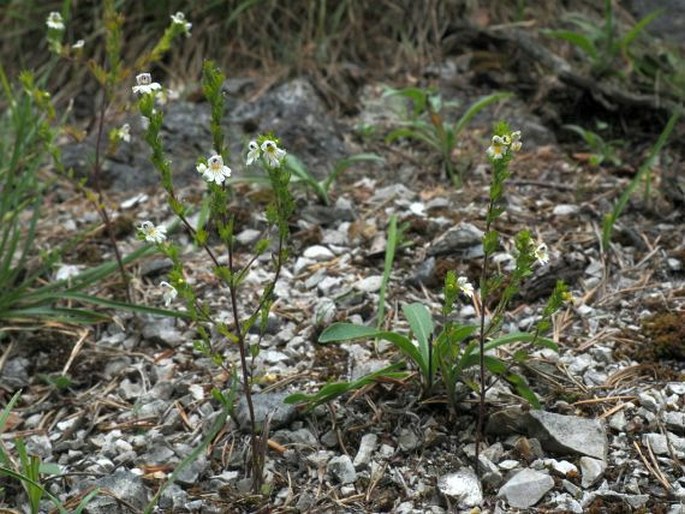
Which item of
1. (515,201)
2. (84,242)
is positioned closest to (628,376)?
(515,201)

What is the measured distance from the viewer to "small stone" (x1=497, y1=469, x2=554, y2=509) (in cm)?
202

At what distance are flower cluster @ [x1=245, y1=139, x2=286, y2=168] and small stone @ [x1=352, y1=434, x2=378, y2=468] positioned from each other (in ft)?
2.54

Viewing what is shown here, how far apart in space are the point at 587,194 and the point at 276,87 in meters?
1.55

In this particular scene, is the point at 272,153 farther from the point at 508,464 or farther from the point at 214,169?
the point at 508,464

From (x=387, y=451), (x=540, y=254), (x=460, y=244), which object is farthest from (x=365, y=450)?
(x=460, y=244)

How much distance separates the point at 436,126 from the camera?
3523 millimetres

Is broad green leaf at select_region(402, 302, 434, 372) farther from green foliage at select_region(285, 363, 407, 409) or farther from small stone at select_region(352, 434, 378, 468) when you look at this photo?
small stone at select_region(352, 434, 378, 468)

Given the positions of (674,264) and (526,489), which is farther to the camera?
(674,264)

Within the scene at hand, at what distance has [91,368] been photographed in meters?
2.73

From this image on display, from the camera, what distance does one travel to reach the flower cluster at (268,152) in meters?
1.86

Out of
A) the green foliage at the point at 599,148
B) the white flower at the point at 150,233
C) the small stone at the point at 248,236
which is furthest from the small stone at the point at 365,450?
the green foliage at the point at 599,148

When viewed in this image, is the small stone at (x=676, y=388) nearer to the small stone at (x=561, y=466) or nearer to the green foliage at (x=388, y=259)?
the small stone at (x=561, y=466)

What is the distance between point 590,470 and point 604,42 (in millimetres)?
2603

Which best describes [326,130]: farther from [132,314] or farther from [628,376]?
→ [628,376]
